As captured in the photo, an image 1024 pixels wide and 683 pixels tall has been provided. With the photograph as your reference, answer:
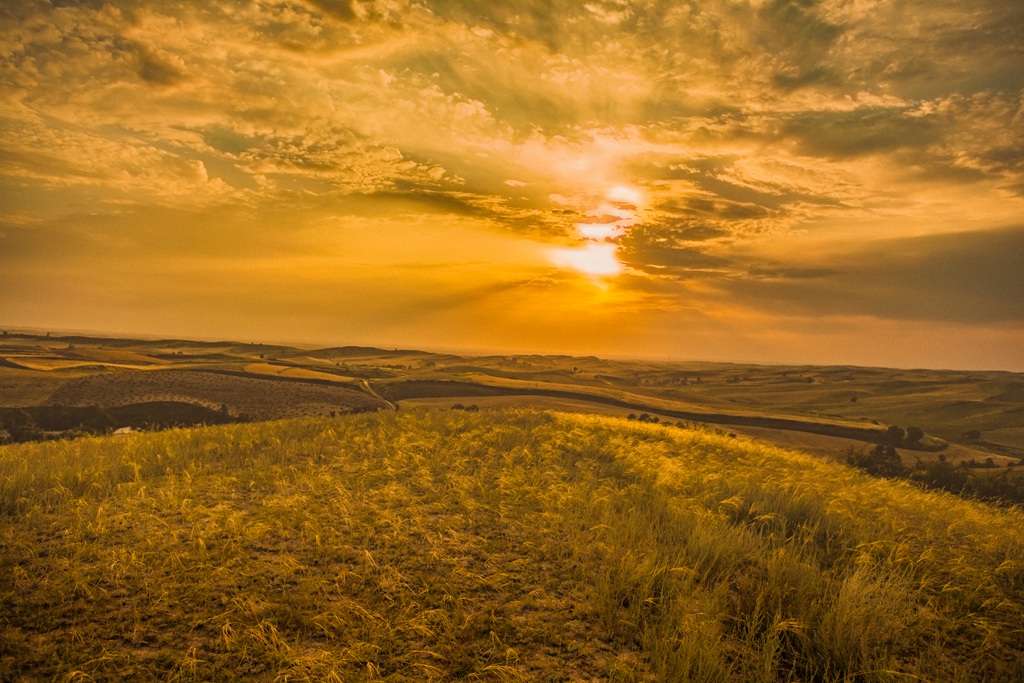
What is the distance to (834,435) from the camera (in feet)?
Answer: 164

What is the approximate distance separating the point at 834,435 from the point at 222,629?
182 feet

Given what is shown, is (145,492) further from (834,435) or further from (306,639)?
(834,435)

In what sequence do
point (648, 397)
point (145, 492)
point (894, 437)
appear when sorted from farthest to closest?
point (648, 397)
point (894, 437)
point (145, 492)

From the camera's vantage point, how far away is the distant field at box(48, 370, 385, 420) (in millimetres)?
43500

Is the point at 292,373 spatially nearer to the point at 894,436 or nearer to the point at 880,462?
the point at 880,462

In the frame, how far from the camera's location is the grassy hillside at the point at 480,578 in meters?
6.16

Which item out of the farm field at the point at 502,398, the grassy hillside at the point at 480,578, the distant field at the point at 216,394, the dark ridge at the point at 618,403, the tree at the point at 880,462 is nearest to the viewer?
the grassy hillside at the point at 480,578

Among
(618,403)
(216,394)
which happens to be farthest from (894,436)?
(216,394)

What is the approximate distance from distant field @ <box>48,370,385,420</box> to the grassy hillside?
31.5 m

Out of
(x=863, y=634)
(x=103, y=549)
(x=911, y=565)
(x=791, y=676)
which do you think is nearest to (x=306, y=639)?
(x=103, y=549)

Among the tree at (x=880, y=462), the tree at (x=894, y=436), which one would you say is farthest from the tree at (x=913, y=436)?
the tree at (x=880, y=462)

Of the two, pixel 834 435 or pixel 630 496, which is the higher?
pixel 630 496

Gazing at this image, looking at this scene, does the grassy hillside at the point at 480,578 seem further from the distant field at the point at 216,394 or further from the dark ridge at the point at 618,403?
the dark ridge at the point at 618,403

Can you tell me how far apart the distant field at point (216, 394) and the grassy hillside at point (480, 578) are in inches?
1239
